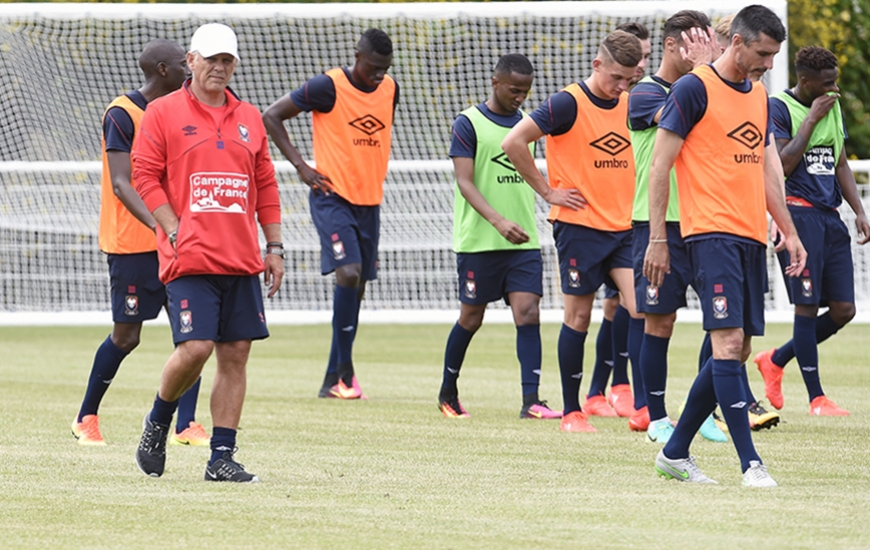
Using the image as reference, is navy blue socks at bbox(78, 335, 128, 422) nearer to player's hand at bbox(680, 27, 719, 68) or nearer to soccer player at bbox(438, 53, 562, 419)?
soccer player at bbox(438, 53, 562, 419)

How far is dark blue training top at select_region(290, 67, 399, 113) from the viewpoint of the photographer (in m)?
11.9

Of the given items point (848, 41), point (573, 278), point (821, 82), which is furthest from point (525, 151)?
point (848, 41)

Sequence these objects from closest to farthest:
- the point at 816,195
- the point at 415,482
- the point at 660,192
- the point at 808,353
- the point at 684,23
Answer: the point at 660,192
the point at 415,482
the point at 684,23
the point at 816,195
the point at 808,353

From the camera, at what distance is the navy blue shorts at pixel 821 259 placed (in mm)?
10133

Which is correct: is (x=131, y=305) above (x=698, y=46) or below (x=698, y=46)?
below

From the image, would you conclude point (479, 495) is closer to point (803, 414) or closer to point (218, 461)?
point (218, 461)

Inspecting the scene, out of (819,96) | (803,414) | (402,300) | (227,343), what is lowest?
(402,300)

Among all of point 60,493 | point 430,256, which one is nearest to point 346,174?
point 60,493

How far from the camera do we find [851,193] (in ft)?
33.6

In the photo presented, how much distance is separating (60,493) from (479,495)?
1.87m

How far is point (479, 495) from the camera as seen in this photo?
21.5 ft

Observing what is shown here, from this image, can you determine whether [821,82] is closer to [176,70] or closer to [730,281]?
[730,281]

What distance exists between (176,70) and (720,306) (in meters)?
3.53

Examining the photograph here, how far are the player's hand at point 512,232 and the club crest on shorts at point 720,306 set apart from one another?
3.05 metres
